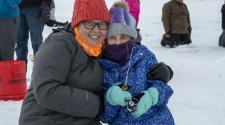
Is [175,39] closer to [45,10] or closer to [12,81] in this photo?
[45,10]

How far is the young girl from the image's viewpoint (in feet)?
10.6

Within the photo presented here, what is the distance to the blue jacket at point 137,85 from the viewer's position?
3.29 meters

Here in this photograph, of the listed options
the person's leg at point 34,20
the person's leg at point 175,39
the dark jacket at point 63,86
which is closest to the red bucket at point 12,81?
the person's leg at point 34,20

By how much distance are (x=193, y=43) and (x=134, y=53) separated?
9.81 m

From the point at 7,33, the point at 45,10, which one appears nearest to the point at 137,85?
the point at 7,33

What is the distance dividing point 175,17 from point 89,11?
30.8 feet

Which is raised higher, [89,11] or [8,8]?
[89,11]

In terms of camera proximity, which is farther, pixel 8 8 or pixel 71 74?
pixel 8 8

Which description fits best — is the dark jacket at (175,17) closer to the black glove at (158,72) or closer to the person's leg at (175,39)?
the person's leg at (175,39)

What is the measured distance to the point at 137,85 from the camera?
329 centimetres

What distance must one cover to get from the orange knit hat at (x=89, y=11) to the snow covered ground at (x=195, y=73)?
2.42 meters

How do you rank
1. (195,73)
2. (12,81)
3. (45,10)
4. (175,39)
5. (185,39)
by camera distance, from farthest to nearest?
1. (185,39)
2. (175,39)
3. (195,73)
4. (45,10)
5. (12,81)

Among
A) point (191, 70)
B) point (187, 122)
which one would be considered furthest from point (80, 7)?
point (191, 70)

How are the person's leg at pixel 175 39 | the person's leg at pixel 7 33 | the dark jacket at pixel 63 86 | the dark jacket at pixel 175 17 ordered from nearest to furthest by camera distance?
the dark jacket at pixel 63 86
the person's leg at pixel 7 33
the dark jacket at pixel 175 17
the person's leg at pixel 175 39
